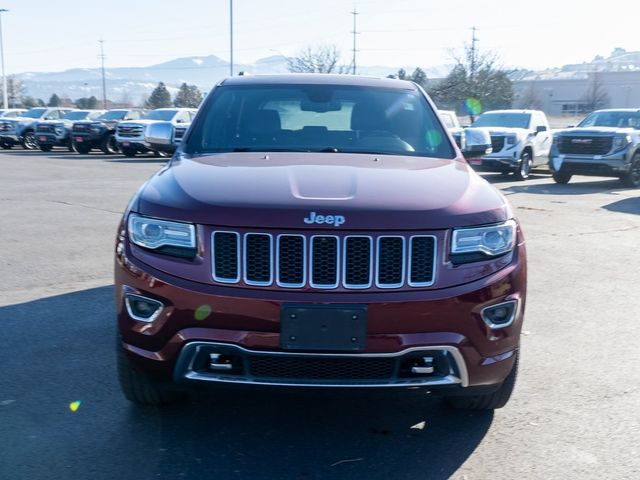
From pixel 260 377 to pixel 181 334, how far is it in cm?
39

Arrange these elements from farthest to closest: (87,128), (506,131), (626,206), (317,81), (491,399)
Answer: (87,128) → (506,131) → (626,206) → (317,81) → (491,399)

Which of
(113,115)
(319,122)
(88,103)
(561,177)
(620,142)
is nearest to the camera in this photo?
(319,122)

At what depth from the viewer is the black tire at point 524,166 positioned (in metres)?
18.9

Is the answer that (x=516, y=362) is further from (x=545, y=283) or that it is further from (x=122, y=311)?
(x=545, y=283)

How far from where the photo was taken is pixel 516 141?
1862 cm

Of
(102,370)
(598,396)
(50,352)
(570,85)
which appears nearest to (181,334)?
(102,370)

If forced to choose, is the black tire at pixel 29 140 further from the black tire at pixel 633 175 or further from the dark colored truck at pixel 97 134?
the black tire at pixel 633 175

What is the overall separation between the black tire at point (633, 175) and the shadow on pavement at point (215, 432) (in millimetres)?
14470

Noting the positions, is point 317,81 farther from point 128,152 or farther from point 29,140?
point 29,140

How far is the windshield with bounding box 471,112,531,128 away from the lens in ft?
65.0

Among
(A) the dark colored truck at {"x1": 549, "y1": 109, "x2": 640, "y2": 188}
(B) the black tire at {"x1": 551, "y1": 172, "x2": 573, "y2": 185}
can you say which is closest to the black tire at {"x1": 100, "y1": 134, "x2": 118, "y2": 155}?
(B) the black tire at {"x1": 551, "y1": 172, "x2": 573, "y2": 185}

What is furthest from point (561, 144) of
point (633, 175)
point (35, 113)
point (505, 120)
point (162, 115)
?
point (35, 113)

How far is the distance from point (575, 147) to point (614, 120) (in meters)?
1.56

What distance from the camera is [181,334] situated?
3262 millimetres
